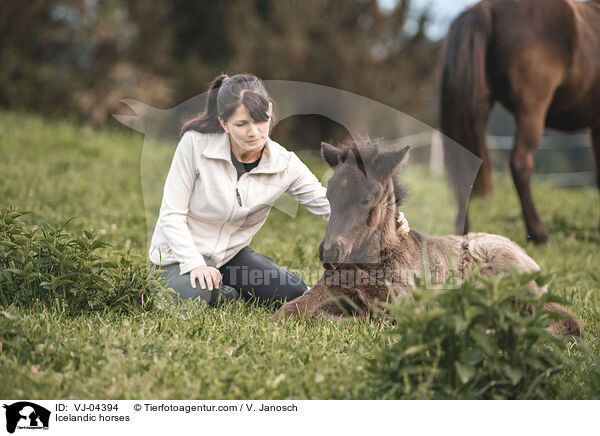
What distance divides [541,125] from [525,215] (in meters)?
0.95

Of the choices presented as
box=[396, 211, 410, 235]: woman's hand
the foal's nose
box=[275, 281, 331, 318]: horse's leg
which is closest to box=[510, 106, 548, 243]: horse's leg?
box=[396, 211, 410, 235]: woman's hand

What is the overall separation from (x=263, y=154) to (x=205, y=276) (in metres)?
0.85

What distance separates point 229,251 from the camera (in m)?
3.94

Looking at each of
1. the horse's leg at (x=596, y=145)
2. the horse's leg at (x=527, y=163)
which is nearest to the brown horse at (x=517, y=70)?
the horse's leg at (x=527, y=163)

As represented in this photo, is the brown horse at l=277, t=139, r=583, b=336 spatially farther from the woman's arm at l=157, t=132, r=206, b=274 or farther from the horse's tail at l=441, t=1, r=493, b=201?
the horse's tail at l=441, t=1, r=493, b=201

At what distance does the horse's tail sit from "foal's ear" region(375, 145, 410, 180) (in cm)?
276

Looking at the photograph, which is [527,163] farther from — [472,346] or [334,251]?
[472,346]

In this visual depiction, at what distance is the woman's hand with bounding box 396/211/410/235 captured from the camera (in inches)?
139

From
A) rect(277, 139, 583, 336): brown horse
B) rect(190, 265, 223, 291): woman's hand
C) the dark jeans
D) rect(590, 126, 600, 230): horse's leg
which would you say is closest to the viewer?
rect(277, 139, 583, 336): brown horse

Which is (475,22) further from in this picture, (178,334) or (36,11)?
(36,11)

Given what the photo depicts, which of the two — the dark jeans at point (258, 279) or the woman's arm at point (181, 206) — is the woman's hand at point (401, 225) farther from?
the woman's arm at point (181, 206)
